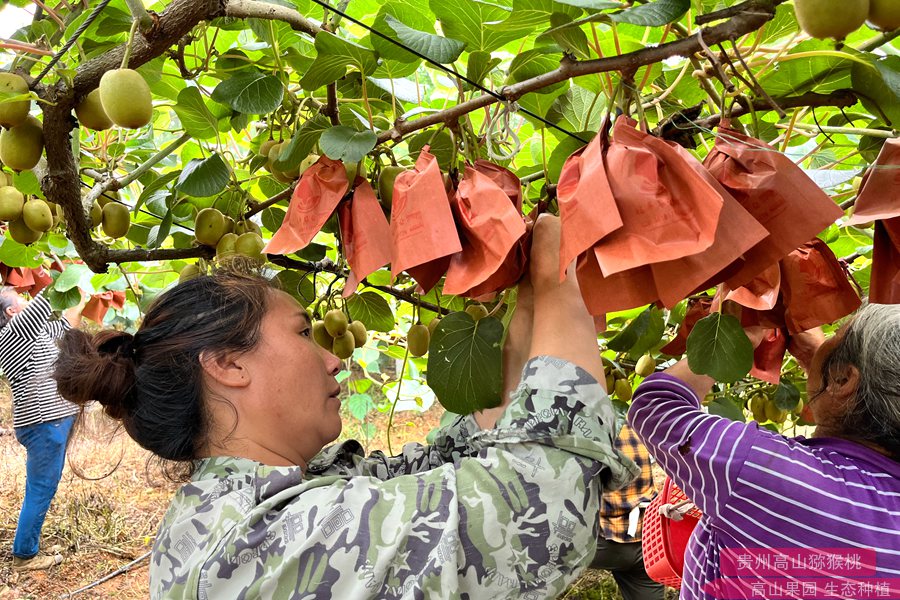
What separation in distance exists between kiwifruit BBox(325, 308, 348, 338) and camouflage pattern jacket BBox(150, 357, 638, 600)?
21.8 inches

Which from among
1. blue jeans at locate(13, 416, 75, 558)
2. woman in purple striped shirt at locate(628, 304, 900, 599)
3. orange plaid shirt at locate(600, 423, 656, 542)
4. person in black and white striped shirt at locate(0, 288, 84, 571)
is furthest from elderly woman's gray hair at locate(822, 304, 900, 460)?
blue jeans at locate(13, 416, 75, 558)

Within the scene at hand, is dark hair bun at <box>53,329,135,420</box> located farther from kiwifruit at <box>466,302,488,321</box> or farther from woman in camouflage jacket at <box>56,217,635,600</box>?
kiwifruit at <box>466,302,488,321</box>

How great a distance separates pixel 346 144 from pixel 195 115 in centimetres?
46

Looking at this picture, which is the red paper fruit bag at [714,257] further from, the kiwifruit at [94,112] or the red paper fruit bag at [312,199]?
the kiwifruit at [94,112]

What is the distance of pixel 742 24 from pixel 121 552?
484 cm

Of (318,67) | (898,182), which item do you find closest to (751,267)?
(898,182)

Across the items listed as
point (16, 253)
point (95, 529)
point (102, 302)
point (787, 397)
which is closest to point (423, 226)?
point (787, 397)

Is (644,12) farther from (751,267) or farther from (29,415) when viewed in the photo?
(29,415)

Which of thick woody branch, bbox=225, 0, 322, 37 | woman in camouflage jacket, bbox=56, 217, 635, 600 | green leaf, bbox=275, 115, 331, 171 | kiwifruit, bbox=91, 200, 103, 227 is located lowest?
woman in camouflage jacket, bbox=56, 217, 635, 600

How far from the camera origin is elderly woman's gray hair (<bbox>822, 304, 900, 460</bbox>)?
3.87ft

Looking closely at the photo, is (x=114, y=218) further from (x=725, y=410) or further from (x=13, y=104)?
(x=725, y=410)

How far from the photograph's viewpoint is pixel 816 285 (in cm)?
83

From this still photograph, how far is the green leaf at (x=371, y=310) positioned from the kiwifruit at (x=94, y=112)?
0.73 metres

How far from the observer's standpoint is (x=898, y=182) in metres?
0.68
